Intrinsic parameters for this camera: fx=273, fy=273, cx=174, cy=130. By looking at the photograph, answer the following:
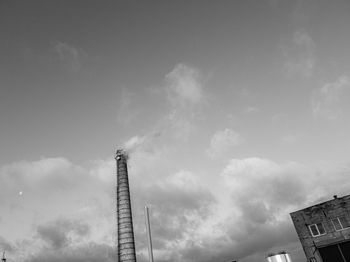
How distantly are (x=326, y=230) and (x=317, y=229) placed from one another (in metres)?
0.84

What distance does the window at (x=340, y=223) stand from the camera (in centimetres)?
2387

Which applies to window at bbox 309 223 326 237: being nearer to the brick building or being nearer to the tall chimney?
the brick building

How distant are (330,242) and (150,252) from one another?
23890 millimetres

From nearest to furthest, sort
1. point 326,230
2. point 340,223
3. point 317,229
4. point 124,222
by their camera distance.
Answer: point 340,223, point 326,230, point 317,229, point 124,222

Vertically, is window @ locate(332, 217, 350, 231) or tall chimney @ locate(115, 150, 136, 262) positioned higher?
tall chimney @ locate(115, 150, 136, 262)

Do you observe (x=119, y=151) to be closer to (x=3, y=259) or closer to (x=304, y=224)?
(x=304, y=224)

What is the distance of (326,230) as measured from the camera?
2462cm

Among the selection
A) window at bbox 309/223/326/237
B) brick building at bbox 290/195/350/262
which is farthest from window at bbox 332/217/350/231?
window at bbox 309/223/326/237

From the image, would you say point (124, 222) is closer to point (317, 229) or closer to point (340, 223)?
point (317, 229)

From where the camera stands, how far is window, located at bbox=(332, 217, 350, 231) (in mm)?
23872

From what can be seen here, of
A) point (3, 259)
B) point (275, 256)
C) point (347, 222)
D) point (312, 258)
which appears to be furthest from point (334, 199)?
point (3, 259)

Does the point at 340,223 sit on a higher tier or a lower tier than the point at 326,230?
higher

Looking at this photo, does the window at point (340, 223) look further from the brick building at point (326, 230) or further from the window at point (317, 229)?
the window at point (317, 229)

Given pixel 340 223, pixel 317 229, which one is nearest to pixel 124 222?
pixel 317 229
